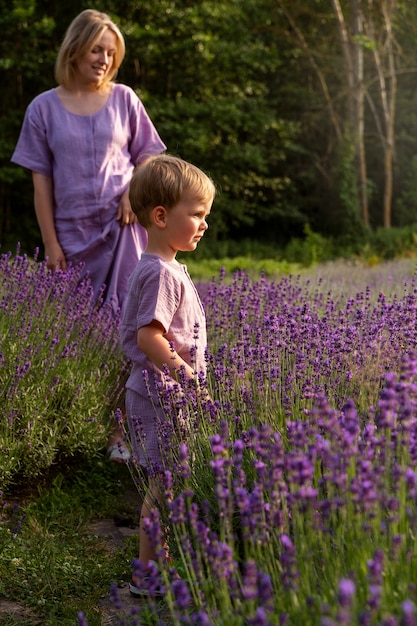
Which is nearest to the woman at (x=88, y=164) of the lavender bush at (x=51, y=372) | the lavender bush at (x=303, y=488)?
the lavender bush at (x=51, y=372)

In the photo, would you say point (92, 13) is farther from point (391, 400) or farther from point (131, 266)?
point (391, 400)

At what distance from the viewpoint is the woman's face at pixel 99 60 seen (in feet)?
14.8

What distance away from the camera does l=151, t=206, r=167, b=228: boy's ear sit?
302 centimetres

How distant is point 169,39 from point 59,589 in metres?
17.5

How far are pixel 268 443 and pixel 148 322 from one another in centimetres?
93

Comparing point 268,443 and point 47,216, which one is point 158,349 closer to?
point 268,443

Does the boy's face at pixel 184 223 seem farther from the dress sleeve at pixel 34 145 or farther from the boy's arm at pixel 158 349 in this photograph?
the dress sleeve at pixel 34 145

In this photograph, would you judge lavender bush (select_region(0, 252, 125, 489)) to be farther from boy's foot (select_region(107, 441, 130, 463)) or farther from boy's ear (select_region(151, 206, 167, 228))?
boy's ear (select_region(151, 206, 167, 228))

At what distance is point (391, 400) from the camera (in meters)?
1.66

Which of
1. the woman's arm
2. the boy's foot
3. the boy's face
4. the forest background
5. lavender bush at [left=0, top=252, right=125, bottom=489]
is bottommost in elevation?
the forest background

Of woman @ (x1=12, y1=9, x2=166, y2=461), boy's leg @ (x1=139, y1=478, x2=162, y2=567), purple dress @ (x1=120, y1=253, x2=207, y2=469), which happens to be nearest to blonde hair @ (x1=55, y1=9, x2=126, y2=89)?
woman @ (x1=12, y1=9, x2=166, y2=461)

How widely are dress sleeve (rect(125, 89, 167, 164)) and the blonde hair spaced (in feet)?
0.95

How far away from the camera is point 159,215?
9.96 feet

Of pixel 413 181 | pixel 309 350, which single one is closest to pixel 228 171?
pixel 413 181
